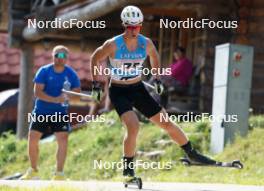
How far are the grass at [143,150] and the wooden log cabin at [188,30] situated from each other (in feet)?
6.48

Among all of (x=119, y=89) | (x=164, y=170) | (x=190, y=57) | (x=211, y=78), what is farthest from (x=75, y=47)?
(x=119, y=89)

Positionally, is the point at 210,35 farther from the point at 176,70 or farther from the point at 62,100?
the point at 62,100

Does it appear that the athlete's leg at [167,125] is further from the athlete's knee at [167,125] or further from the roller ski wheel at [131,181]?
the roller ski wheel at [131,181]

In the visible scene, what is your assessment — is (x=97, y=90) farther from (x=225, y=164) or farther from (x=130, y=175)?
(x=225, y=164)

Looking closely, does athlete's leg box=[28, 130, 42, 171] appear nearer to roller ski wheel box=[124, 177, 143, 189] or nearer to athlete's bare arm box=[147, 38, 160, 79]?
athlete's bare arm box=[147, 38, 160, 79]

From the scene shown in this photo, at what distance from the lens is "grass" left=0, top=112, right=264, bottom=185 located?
12.5 metres

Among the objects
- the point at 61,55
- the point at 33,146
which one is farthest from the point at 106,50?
the point at 33,146

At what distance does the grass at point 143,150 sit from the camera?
1247 cm

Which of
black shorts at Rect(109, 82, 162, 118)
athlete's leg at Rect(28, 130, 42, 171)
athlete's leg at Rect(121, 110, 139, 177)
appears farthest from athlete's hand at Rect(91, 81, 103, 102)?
athlete's leg at Rect(28, 130, 42, 171)

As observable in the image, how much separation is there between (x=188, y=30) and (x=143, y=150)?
Answer: 16.3 feet

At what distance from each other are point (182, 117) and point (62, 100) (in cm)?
507

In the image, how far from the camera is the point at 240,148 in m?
13.3

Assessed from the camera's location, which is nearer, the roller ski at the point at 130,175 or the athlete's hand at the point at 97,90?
the roller ski at the point at 130,175

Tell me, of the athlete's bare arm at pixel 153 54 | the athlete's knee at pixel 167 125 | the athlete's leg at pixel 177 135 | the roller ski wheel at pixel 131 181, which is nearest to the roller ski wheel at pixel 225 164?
the athlete's leg at pixel 177 135
